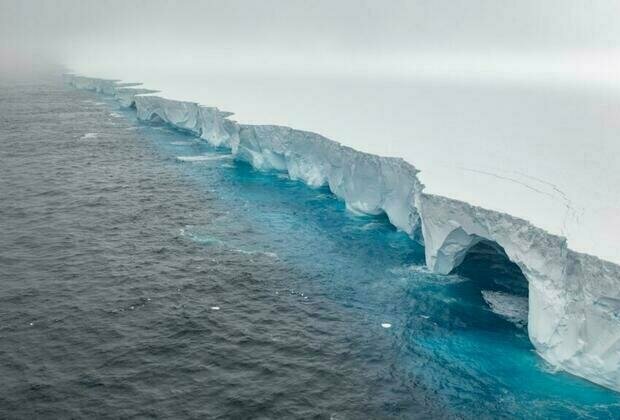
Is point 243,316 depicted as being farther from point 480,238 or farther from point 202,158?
point 202,158

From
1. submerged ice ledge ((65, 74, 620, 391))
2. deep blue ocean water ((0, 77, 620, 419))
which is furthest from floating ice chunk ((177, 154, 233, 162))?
deep blue ocean water ((0, 77, 620, 419))

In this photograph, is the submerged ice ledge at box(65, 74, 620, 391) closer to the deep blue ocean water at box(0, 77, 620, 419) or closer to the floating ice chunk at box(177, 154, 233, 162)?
the deep blue ocean water at box(0, 77, 620, 419)

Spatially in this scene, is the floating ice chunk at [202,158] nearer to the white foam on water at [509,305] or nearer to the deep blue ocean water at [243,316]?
the deep blue ocean water at [243,316]

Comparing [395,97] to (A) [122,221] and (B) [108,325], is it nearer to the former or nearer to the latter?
(A) [122,221]

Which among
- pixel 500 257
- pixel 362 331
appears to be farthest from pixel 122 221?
pixel 500 257

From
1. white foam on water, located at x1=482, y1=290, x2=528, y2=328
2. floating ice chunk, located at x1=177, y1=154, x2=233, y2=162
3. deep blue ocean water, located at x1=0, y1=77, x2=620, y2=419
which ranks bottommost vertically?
deep blue ocean water, located at x1=0, y1=77, x2=620, y2=419

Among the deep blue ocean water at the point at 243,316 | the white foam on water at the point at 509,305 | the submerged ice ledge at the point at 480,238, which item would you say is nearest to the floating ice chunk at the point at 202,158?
the submerged ice ledge at the point at 480,238
